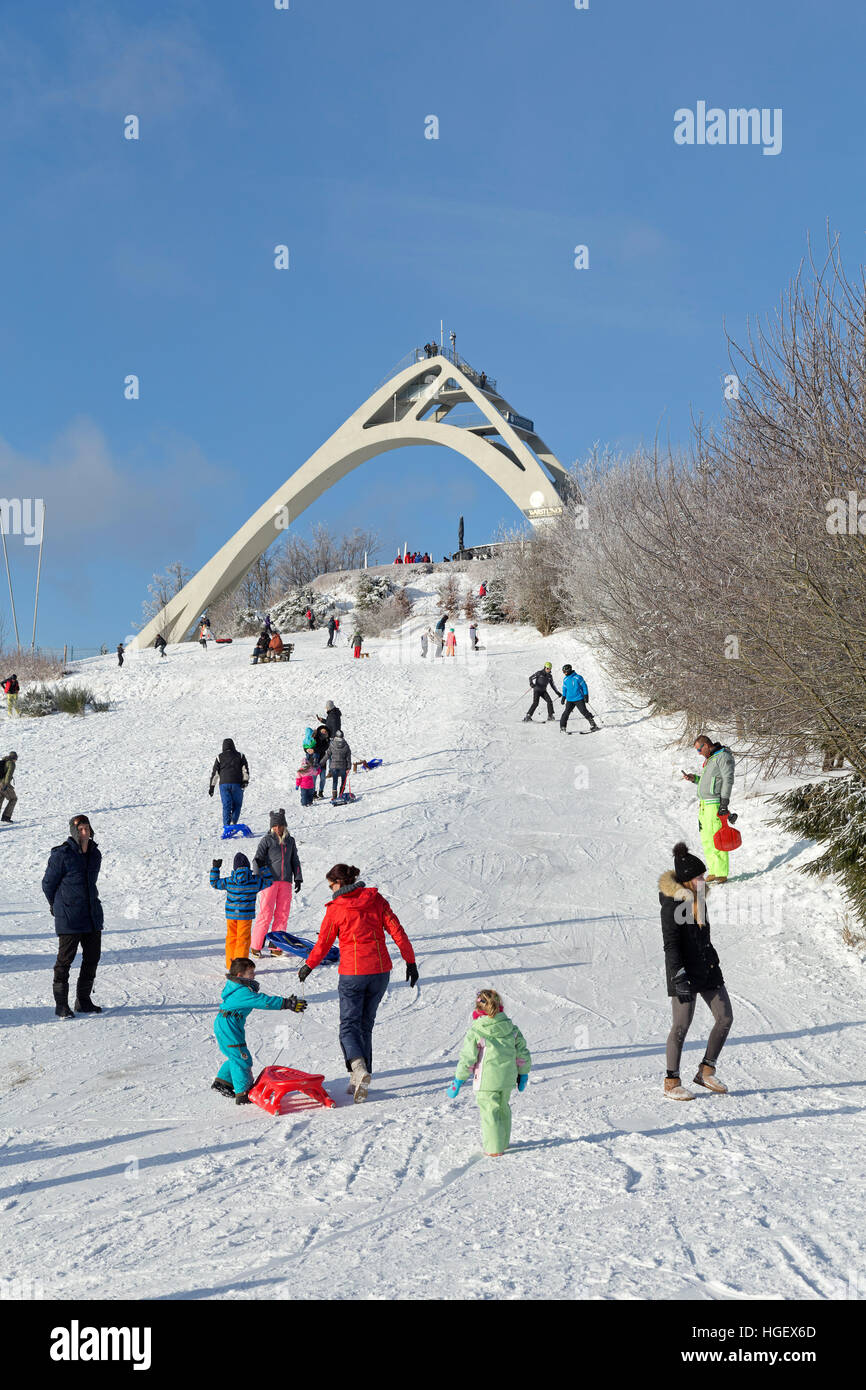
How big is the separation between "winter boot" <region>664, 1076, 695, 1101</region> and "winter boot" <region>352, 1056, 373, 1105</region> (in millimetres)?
1768

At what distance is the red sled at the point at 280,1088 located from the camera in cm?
549

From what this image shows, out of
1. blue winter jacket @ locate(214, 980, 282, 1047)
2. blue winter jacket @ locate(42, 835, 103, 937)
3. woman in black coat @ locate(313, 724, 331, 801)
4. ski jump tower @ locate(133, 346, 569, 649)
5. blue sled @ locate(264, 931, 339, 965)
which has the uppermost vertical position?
ski jump tower @ locate(133, 346, 569, 649)

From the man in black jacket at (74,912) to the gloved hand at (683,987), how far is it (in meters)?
4.29

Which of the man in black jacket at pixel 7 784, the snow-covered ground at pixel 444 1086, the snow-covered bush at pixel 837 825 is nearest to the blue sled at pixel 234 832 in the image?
the snow-covered ground at pixel 444 1086

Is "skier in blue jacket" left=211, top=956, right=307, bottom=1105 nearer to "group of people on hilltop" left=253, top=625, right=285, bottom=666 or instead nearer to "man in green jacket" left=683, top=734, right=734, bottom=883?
"man in green jacket" left=683, top=734, right=734, bottom=883

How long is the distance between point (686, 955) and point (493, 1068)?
1.41 m

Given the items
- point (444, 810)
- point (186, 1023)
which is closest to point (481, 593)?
point (444, 810)

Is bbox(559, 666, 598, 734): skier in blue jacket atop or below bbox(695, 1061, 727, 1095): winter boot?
atop

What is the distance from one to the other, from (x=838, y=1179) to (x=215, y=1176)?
2960 millimetres

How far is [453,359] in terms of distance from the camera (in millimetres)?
62375

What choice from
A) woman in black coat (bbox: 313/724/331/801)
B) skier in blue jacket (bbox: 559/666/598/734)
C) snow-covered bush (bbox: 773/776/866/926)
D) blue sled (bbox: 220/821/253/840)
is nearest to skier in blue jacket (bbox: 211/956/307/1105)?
snow-covered bush (bbox: 773/776/866/926)

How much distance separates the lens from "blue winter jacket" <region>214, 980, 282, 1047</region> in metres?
5.68

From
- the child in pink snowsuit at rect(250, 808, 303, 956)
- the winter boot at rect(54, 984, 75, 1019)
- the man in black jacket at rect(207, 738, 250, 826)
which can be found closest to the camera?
the winter boot at rect(54, 984, 75, 1019)

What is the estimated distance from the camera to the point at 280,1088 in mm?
5520
